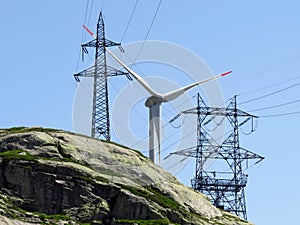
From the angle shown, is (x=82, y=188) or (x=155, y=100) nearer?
(x=82, y=188)

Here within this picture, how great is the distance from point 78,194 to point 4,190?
28.2ft

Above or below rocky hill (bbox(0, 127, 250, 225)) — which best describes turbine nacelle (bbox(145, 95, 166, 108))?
above

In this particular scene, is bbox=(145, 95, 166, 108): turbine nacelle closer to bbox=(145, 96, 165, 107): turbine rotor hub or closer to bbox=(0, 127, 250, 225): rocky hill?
bbox=(145, 96, 165, 107): turbine rotor hub

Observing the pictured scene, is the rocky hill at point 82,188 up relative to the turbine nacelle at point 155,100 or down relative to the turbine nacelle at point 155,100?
down

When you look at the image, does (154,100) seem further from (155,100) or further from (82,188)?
(82,188)

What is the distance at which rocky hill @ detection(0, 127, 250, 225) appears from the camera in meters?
88.5

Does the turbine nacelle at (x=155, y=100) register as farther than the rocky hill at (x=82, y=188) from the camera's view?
Yes

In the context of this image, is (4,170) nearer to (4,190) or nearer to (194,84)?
(4,190)

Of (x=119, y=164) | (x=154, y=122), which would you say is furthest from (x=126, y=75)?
(x=119, y=164)

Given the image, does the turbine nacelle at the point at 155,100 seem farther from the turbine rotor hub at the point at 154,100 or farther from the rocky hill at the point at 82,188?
the rocky hill at the point at 82,188

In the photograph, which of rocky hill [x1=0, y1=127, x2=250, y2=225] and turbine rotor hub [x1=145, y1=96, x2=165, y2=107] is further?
turbine rotor hub [x1=145, y1=96, x2=165, y2=107]

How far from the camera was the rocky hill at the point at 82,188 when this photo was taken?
8850 cm

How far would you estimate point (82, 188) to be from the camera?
301ft

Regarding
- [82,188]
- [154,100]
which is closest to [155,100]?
[154,100]
